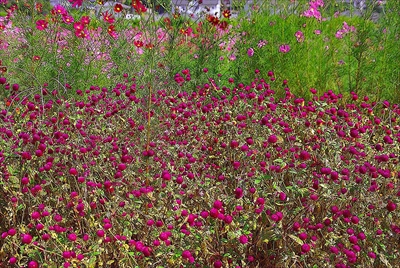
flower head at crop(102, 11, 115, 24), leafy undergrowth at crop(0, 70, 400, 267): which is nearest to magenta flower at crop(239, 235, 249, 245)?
leafy undergrowth at crop(0, 70, 400, 267)

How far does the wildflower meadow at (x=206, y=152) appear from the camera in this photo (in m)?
1.90

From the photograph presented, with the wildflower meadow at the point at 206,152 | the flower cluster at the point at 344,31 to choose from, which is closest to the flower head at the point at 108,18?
the wildflower meadow at the point at 206,152

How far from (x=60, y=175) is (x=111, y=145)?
386 mm

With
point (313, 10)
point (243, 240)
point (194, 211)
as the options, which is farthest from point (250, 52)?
point (243, 240)

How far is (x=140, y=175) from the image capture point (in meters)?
A: 2.40

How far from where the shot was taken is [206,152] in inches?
120

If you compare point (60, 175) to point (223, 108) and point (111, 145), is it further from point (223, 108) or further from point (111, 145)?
point (223, 108)

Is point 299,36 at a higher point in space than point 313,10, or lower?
lower

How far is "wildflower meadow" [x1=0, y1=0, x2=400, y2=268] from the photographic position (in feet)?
6.25

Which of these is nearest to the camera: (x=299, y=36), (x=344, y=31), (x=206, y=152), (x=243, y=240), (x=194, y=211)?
(x=243, y=240)

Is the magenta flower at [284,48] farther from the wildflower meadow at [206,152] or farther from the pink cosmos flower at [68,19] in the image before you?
the pink cosmos flower at [68,19]

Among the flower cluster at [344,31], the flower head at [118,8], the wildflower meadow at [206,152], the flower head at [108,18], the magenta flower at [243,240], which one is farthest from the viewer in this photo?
the flower cluster at [344,31]

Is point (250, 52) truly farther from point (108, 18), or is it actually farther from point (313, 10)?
point (108, 18)

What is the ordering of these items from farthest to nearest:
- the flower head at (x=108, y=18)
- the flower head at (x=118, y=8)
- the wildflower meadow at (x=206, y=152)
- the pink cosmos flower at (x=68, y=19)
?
the flower head at (x=118, y=8)
the flower head at (x=108, y=18)
the pink cosmos flower at (x=68, y=19)
the wildflower meadow at (x=206, y=152)
